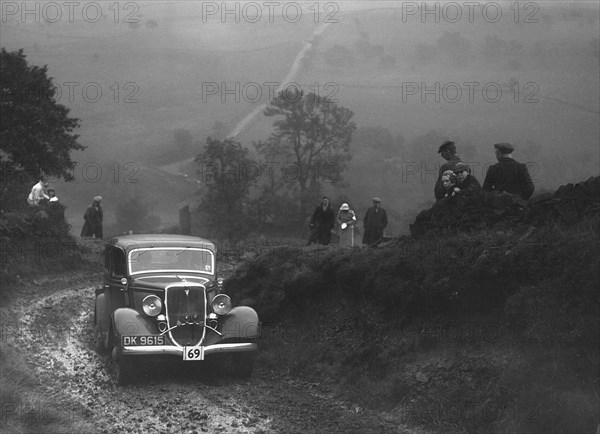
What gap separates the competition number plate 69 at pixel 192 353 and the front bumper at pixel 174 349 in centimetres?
7

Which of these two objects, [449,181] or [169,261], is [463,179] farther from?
[169,261]

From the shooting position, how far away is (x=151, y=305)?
1272 centimetres

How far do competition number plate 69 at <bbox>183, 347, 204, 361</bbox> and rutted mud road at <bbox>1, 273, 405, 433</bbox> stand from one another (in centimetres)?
41

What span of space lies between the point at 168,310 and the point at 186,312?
0.93 feet

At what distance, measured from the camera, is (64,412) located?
33.7 ft

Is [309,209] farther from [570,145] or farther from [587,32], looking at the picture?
[587,32]

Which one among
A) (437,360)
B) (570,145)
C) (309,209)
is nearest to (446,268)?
(437,360)

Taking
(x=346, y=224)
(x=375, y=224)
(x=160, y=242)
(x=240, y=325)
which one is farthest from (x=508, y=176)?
(x=346, y=224)

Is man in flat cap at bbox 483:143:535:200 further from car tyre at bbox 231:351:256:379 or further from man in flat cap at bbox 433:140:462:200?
car tyre at bbox 231:351:256:379

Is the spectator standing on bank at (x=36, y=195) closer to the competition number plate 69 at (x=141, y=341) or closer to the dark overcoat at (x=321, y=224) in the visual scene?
the dark overcoat at (x=321, y=224)

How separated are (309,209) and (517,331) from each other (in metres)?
41.3

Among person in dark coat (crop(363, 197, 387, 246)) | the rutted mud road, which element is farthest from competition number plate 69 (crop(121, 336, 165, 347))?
person in dark coat (crop(363, 197, 387, 246))

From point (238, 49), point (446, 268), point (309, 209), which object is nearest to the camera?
point (446, 268)

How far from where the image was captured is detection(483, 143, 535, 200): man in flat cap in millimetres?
13227
